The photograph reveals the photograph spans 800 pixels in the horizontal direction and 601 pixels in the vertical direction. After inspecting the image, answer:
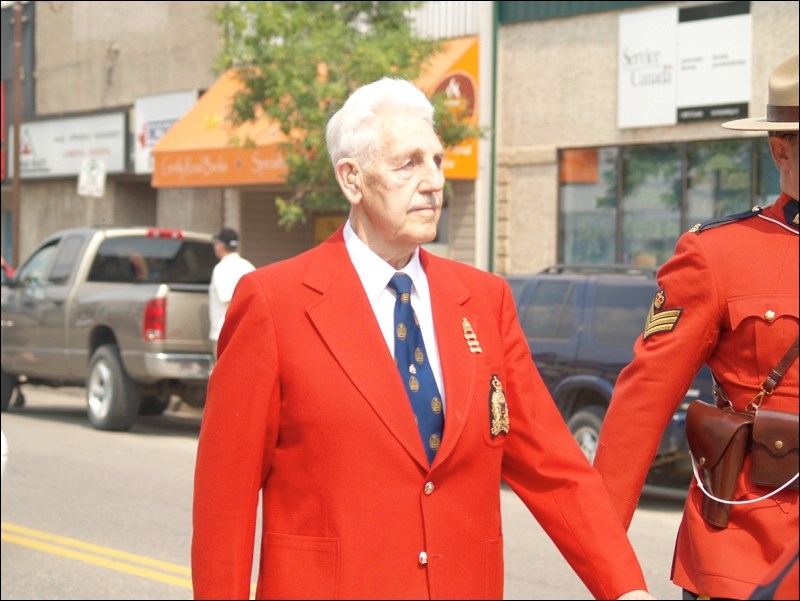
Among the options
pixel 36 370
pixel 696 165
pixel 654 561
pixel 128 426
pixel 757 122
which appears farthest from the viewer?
pixel 696 165

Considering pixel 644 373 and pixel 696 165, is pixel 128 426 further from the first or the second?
pixel 644 373

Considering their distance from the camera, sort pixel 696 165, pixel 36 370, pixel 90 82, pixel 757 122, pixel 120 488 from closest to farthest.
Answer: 1. pixel 757 122
2. pixel 120 488
3. pixel 36 370
4. pixel 696 165
5. pixel 90 82

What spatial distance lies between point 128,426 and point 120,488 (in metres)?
4.12

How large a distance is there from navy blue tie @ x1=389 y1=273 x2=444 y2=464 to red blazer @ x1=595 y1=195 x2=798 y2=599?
799 millimetres

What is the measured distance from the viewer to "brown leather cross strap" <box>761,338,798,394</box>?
335 centimetres

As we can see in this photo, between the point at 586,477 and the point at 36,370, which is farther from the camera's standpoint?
the point at 36,370

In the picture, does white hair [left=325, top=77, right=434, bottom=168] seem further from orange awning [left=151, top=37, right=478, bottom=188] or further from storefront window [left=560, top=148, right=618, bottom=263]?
storefront window [left=560, top=148, right=618, bottom=263]

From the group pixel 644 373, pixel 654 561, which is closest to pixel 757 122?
pixel 644 373

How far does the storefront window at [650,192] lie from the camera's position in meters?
18.1

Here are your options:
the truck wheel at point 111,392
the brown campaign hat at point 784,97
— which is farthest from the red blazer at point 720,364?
the truck wheel at point 111,392

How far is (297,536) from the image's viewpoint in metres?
2.97

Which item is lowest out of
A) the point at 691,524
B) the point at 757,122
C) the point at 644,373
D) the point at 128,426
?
the point at 128,426

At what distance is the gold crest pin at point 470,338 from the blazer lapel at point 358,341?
0.21 meters

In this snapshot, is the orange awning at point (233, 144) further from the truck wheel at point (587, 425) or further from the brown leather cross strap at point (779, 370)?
the brown leather cross strap at point (779, 370)
